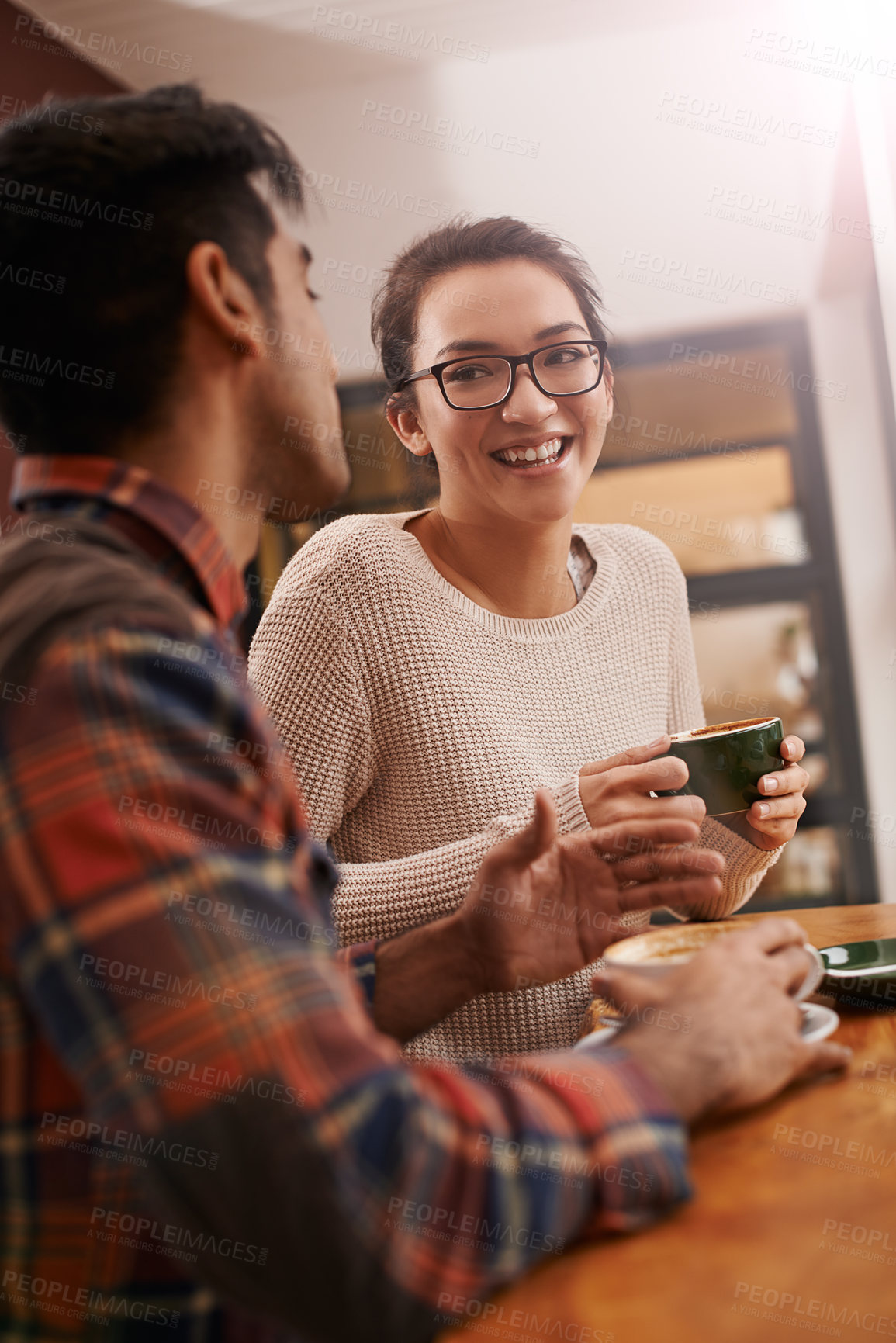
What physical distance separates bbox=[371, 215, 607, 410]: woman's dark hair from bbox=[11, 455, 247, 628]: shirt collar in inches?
39.0

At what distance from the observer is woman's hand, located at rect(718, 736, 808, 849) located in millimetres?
1114

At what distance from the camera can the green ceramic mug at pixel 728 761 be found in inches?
41.2

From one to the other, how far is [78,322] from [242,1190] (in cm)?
57

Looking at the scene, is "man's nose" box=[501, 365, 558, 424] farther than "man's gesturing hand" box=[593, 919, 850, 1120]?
Yes

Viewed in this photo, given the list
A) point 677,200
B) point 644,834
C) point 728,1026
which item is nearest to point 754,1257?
point 728,1026

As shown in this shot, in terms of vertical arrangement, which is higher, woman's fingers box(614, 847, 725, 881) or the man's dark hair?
the man's dark hair

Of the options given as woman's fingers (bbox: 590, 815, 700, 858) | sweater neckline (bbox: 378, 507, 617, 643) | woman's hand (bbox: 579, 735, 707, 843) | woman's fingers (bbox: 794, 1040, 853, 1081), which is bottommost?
woman's fingers (bbox: 794, 1040, 853, 1081)

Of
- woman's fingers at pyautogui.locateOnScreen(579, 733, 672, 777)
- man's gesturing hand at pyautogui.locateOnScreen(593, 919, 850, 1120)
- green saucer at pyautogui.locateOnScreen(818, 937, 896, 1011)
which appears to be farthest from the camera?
woman's fingers at pyautogui.locateOnScreen(579, 733, 672, 777)

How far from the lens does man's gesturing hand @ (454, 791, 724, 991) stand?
1015mm

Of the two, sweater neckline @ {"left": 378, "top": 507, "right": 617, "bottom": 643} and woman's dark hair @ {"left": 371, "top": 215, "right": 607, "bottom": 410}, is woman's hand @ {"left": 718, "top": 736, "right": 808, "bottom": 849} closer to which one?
sweater neckline @ {"left": 378, "top": 507, "right": 617, "bottom": 643}

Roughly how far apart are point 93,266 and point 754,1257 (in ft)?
2.46

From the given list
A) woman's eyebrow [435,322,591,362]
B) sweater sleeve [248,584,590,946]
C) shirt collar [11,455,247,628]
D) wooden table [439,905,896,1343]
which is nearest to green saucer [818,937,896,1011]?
wooden table [439,905,896,1343]

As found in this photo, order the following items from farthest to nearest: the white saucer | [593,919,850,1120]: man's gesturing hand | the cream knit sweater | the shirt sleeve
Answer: the cream knit sweater, the white saucer, [593,919,850,1120]: man's gesturing hand, the shirt sleeve

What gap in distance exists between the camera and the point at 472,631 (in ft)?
5.01
